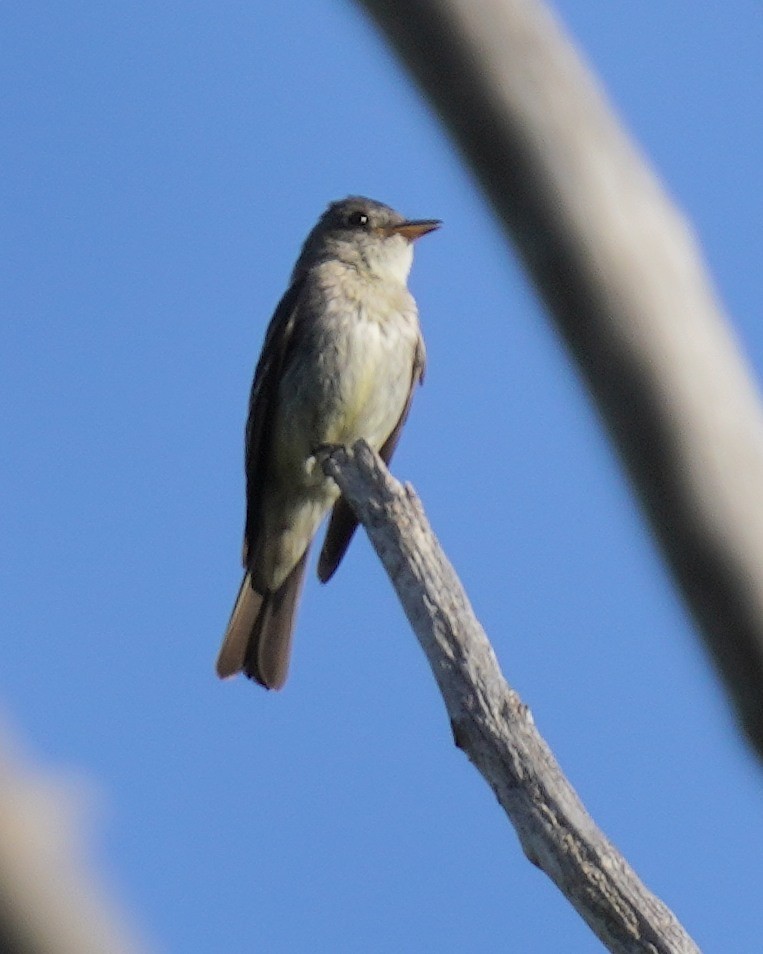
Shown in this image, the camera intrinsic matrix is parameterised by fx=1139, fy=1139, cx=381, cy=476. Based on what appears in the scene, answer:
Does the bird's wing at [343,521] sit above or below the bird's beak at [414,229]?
below

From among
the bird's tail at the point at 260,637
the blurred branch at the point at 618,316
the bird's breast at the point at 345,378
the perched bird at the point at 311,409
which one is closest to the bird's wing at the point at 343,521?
the perched bird at the point at 311,409

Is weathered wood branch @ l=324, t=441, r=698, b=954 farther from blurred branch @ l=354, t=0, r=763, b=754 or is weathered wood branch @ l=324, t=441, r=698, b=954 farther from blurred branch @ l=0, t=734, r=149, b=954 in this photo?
blurred branch @ l=0, t=734, r=149, b=954

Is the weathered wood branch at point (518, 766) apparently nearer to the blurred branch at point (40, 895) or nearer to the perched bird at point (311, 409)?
the blurred branch at point (40, 895)

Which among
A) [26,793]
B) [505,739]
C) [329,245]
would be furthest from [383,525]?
[329,245]

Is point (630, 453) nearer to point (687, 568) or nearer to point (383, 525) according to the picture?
point (687, 568)

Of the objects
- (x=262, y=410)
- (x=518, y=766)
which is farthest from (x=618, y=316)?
(x=262, y=410)

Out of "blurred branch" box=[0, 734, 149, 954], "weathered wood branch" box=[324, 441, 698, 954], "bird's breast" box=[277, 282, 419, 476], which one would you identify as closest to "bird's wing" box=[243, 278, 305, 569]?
"bird's breast" box=[277, 282, 419, 476]
